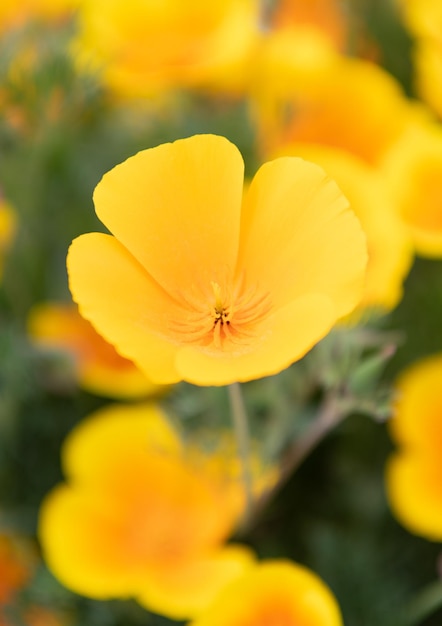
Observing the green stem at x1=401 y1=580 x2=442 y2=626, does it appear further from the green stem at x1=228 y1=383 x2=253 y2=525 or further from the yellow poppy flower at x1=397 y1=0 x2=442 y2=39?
the yellow poppy flower at x1=397 y1=0 x2=442 y2=39

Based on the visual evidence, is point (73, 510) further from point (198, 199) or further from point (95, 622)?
point (198, 199)

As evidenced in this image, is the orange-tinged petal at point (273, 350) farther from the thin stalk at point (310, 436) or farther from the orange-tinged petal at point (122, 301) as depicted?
the thin stalk at point (310, 436)

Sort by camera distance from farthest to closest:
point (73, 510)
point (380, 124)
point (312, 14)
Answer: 1. point (312, 14)
2. point (380, 124)
3. point (73, 510)

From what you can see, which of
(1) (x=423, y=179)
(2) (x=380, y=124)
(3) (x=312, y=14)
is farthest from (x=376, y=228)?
(3) (x=312, y=14)

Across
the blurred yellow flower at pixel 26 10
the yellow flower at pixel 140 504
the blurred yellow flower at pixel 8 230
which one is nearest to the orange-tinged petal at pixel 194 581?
the yellow flower at pixel 140 504

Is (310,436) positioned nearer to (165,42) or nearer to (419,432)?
(419,432)

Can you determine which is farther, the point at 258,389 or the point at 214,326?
the point at 258,389
